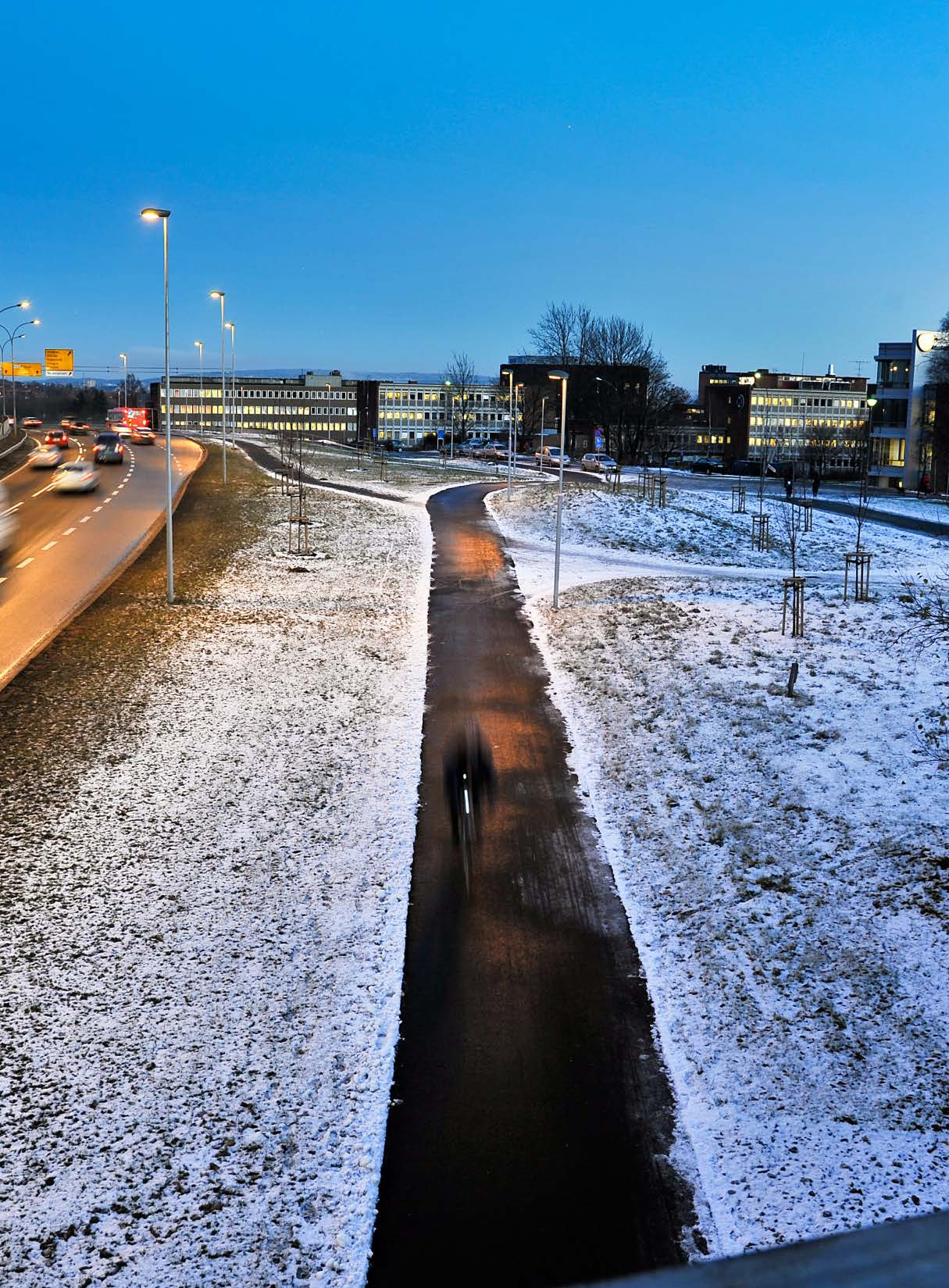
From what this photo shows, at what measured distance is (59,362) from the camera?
94312 mm

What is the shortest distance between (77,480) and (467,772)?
36614 mm

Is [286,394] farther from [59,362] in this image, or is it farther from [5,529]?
[5,529]

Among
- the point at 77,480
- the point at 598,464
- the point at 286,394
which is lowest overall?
the point at 77,480

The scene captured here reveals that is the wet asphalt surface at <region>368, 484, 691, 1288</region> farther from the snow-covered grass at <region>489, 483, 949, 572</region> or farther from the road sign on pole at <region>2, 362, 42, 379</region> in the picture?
the road sign on pole at <region>2, 362, 42, 379</region>

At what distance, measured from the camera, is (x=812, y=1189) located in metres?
6.34

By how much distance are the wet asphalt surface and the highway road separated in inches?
413

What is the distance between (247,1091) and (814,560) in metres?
33.4

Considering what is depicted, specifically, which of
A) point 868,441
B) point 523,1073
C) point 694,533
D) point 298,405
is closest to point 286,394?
point 298,405

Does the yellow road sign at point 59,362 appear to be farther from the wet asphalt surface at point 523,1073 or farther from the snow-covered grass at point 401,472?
the wet asphalt surface at point 523,1073

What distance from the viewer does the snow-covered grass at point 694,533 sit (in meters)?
36.4

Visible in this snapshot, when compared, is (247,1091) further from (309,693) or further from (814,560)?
(814,560)

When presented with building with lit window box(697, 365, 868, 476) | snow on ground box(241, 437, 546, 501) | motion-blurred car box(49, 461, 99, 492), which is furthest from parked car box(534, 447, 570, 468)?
building with lit window box(697, 365, 868, 476)

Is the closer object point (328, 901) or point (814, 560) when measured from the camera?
point (328, 901)

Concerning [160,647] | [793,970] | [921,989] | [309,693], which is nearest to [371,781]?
[309,693]
